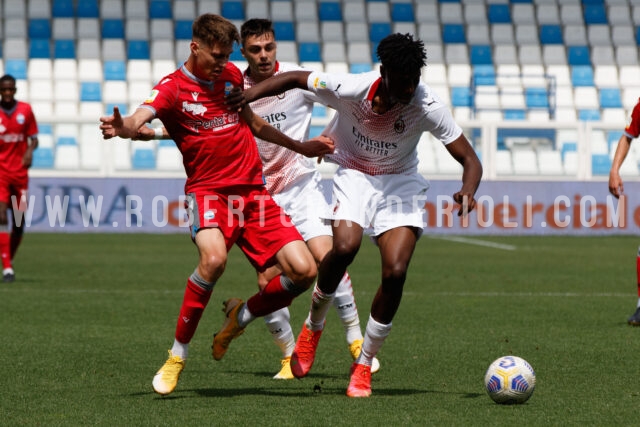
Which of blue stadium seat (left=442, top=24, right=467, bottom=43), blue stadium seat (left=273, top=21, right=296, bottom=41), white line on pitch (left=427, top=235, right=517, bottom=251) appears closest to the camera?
white line on pitch (left=427, top=235, right=517, bottom=251)

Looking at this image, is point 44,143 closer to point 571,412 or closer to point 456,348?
point 456,348

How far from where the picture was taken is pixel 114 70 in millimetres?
26344

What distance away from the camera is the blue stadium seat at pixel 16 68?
26109 mm

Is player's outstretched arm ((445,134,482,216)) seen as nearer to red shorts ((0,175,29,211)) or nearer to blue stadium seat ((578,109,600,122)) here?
red shorts ((0,175,29,211))

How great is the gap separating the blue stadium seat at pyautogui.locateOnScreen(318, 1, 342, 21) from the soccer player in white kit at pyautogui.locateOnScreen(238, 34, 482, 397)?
22.0 meters

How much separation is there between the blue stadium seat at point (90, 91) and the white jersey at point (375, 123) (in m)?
19.9

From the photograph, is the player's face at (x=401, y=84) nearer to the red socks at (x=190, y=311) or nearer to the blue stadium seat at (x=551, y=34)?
the red socks at (x=190, y=311)

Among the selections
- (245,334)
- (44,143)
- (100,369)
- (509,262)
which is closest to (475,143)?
(509,262)

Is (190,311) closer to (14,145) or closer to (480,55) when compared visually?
(14,145)

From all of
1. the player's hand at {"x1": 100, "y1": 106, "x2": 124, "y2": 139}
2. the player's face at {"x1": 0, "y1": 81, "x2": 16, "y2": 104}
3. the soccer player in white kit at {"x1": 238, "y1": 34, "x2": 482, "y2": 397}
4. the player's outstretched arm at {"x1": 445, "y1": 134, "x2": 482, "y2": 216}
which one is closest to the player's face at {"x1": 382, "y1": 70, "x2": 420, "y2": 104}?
the soccer player in white kit at {"x1": 238, "y1": 34, "x2": 482, "y2": 397}

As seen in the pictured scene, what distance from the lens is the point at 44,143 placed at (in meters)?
22.2

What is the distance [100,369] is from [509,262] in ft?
31.1

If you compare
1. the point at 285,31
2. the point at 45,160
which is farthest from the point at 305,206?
the point at 285,31

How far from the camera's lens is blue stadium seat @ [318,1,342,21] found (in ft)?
92.1
